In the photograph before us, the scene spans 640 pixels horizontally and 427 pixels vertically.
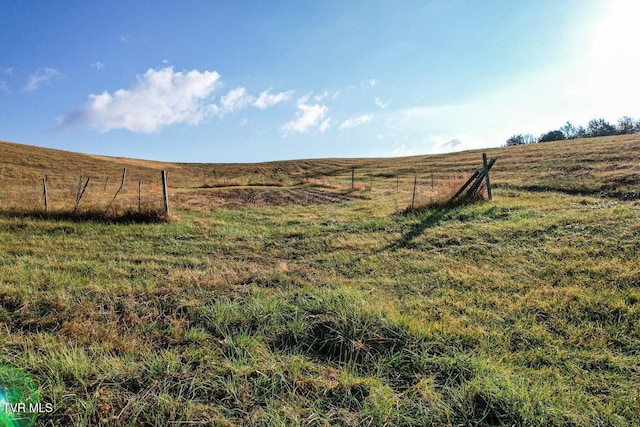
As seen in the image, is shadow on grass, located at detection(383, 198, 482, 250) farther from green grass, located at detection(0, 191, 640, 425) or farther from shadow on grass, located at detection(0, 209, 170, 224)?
shadow on grass, located at detection(0, 209, 170, 224)

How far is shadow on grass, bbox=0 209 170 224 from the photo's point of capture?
11430mm

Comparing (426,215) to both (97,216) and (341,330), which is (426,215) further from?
(97,216)

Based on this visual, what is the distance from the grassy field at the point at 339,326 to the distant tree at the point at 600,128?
327 feet

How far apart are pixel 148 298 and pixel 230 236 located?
4.75 meters

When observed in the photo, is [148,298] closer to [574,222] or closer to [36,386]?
[36,386]

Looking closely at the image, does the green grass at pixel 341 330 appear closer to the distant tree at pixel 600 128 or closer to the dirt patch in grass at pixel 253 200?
the dirt patch in grass at pixel 253 200

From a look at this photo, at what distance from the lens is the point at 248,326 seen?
4207mm

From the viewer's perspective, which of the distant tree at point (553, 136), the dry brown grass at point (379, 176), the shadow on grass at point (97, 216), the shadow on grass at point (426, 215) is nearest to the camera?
the shadow on grass at point (426, 215)

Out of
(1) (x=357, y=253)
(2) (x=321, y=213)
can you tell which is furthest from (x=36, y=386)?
(2) (x=321, y=213)

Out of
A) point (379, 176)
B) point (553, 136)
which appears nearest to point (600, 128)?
point (553, 136)

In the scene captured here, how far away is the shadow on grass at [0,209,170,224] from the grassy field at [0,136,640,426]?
2.29 meters

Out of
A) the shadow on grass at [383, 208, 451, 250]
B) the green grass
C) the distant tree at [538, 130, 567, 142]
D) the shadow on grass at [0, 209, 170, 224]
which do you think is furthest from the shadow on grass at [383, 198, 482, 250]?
the distant tree at [538, 130, 567, 142]

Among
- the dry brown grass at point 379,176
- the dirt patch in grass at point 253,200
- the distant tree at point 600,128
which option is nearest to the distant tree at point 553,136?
the distant tree at point 600,128

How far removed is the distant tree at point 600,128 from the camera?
84.1 m
